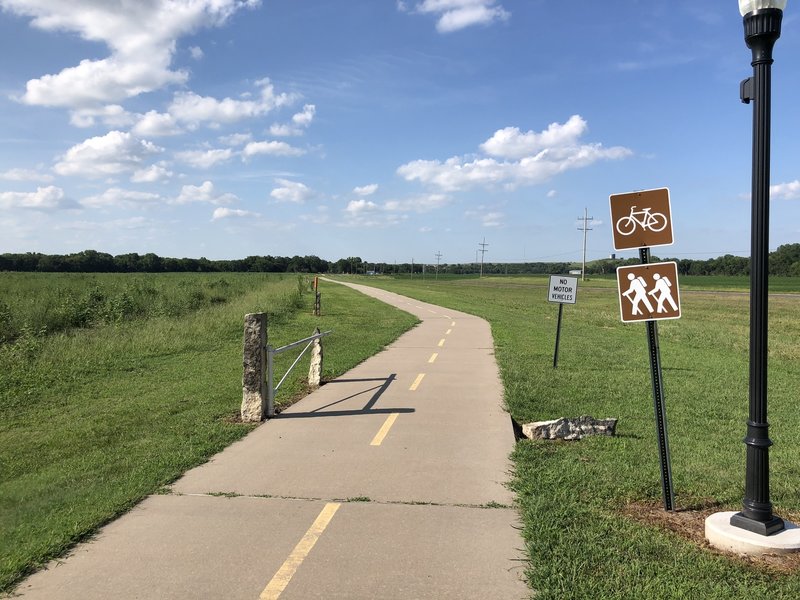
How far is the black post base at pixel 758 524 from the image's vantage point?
4.04 metres

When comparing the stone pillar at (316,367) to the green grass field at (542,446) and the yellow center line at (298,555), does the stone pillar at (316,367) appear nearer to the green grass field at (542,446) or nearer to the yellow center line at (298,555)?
the green grass field at (542,446)

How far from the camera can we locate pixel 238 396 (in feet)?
31.7

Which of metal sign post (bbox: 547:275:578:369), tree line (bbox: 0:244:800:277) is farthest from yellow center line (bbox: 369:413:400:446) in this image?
tree line (bbox: 0:244:800:277)

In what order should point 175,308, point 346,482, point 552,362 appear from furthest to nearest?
1. point 175,308
2. point 552,362
3. point 346,482

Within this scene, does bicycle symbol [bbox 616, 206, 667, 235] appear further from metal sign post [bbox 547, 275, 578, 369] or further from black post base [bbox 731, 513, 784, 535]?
metal sign post [bbox 547, 275, 578, 369]

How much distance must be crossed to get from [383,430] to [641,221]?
162 inches

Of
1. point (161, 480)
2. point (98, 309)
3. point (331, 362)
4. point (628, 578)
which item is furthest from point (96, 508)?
point (98, 309)

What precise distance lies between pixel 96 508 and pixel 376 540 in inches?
95.0

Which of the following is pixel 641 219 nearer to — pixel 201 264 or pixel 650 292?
pixel 650 292

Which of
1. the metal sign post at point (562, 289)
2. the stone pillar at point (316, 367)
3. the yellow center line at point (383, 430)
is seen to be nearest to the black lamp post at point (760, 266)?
the yellow center line at point (383, 430)

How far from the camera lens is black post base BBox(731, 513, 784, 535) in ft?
13.3

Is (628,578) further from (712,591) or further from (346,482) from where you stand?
(346,482)

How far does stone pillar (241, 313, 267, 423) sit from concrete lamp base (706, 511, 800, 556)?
562cm

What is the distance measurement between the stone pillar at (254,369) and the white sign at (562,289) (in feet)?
26.1
